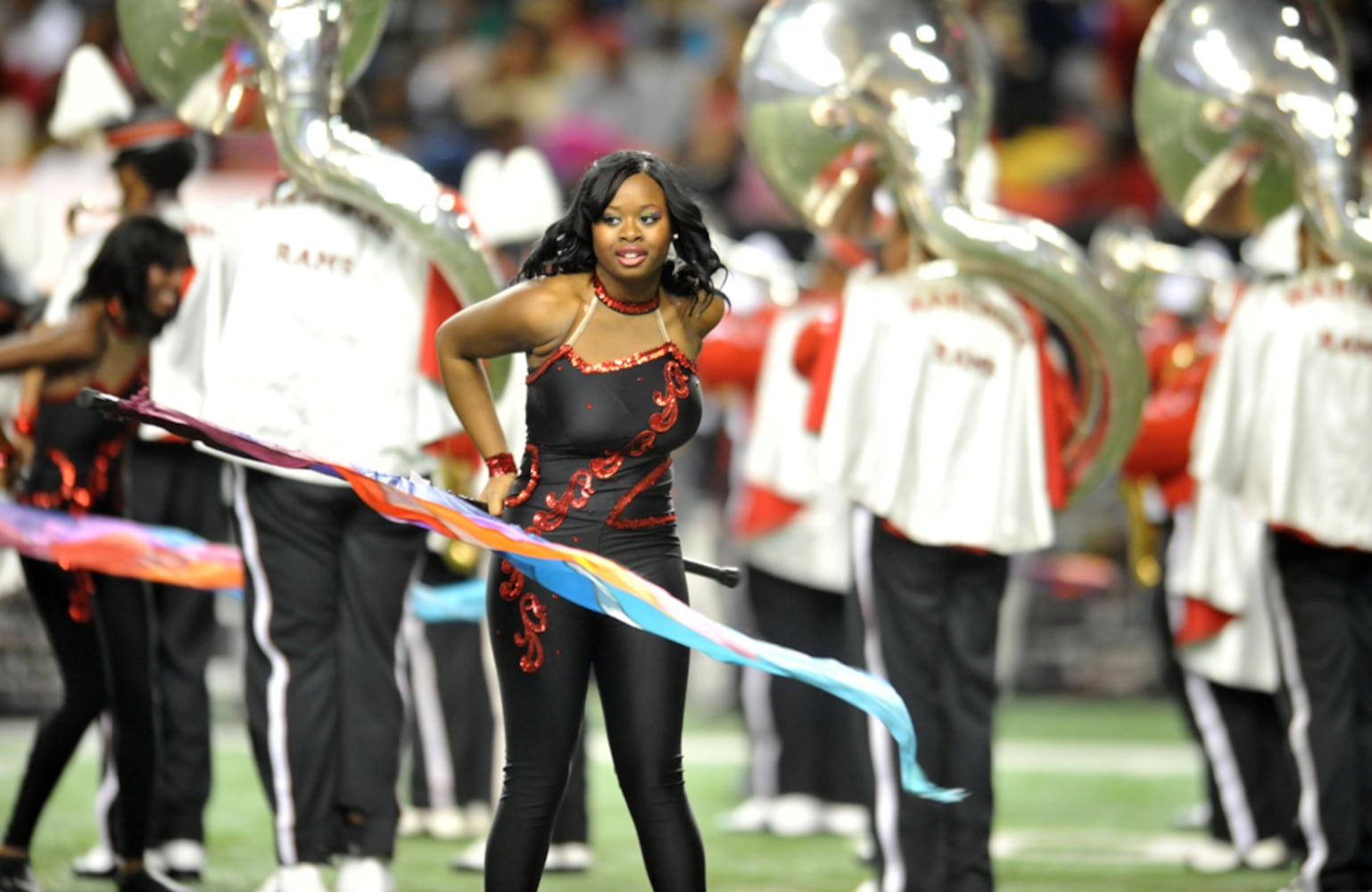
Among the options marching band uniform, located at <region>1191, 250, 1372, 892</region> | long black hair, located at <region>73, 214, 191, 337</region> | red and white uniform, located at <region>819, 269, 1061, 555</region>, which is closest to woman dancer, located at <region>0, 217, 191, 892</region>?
long black hair, located at <region>73, 214, 191, 337</region>

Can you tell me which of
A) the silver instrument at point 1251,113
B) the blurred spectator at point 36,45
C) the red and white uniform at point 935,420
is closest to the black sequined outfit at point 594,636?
the red and white uniform at point 935,420

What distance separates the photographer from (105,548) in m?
4.95

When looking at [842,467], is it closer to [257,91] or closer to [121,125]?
[257,91]

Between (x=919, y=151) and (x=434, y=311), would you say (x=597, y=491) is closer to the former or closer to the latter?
(x=434, y=311)

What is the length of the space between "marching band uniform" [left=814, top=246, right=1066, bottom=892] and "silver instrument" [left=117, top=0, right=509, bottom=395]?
1032 mm

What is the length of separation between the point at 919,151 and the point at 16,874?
3.07 meters

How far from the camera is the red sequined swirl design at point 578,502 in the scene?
3.92m

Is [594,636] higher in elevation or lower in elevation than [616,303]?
lower

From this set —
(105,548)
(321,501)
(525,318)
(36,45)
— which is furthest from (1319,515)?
(36,45)

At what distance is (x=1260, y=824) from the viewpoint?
6.40m

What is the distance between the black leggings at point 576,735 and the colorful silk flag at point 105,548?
140 centimetres

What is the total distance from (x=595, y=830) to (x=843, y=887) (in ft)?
4.39

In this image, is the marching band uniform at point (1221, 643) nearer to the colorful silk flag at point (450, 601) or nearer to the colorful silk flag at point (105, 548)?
the colorful silk flag at point (450, 601)

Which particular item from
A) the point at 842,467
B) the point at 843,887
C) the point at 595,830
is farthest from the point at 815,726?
the point at 842,467
